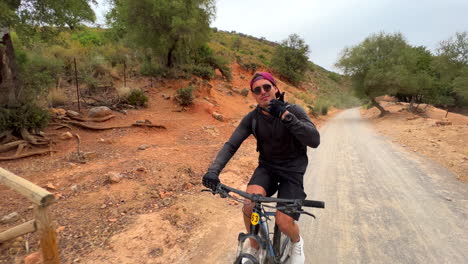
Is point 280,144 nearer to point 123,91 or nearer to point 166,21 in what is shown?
point 123,91

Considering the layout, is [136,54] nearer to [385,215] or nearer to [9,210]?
[9,210]

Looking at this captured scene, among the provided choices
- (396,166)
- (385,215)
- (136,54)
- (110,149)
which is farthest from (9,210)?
(136,54)

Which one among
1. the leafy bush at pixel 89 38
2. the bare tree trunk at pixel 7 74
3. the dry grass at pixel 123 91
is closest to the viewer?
the bare tree trunk at pixel 7 74

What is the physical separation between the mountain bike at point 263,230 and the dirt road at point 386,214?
35.9 inches

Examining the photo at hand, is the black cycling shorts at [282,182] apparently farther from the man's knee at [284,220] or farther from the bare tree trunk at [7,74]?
the bare tree trunk at [7,74]

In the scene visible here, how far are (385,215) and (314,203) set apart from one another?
9.93ft

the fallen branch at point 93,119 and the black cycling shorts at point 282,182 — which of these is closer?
the black cycling shorts at point 282,182

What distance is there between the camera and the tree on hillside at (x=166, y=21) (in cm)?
1384

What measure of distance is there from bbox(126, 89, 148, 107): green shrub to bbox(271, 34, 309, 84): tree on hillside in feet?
106

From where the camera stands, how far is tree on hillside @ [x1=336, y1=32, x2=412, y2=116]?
65.5ft

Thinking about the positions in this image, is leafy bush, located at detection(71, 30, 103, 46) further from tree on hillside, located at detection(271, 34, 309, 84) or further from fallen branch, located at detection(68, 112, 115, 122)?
Answer: tree on hillside, located at detection(271, 34, 309, 84)

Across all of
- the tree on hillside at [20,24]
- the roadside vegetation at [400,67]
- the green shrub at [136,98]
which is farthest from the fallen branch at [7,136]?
the roadside vegetation at [400,67]

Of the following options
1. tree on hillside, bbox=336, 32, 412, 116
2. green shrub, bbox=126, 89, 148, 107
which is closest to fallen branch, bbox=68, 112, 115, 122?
green shrub, bbox=126, 89, 148, 107

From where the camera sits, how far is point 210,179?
2312 millimetres
